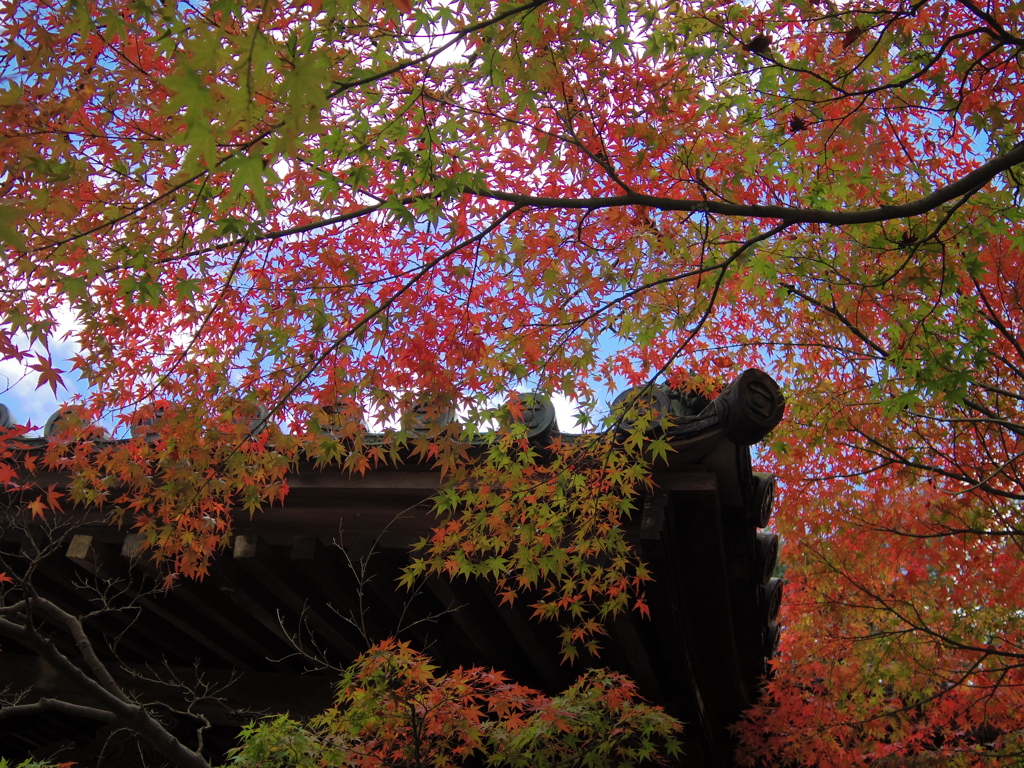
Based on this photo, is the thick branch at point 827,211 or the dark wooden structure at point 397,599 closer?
the thick branch at point 827,211

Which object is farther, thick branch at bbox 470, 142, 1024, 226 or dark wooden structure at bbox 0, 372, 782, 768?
dark wooden structure at bbox 0, 372, 782, 768

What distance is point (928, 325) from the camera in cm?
482

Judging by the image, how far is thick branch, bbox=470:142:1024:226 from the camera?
2.99 metres

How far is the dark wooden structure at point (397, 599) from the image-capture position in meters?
4.20

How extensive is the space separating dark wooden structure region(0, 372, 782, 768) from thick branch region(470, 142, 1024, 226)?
1031 millimetres

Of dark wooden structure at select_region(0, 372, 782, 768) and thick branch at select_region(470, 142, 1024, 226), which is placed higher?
thick branch at select_region(470, 142, 1024, 226)

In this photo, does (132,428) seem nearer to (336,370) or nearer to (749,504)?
(336,370)

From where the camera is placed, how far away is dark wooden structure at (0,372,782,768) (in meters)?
4.20

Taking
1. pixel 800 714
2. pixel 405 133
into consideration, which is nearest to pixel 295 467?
pixel 405 133

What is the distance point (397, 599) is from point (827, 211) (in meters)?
3.48

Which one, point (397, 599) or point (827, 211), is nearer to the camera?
point (827, 211)

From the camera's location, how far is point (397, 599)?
4.98 meters

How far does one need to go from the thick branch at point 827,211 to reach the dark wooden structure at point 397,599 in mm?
1031

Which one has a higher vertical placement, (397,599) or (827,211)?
(827,211)
